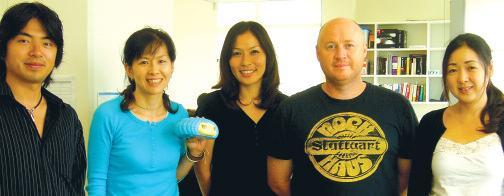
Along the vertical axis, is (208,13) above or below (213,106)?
above

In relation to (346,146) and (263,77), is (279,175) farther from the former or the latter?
(263,77)

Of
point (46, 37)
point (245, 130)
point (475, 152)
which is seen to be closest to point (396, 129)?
point (475, 152)

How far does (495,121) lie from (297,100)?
0.82 m

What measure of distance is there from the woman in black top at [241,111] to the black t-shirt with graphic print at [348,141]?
17cm

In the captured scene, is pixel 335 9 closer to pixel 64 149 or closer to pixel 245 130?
pixel 245 130

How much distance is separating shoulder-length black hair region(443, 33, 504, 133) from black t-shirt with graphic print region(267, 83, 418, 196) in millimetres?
280

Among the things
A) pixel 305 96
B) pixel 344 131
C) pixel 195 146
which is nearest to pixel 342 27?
pixel 305 96

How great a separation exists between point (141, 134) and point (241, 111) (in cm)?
51

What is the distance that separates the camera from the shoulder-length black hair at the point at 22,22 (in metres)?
Result: 1.46

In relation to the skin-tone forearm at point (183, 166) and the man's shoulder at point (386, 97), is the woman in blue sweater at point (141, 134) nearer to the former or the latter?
the skin-tone forearm at point (183, 166)

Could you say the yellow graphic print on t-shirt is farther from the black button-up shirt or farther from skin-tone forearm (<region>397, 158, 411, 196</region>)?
the black button-up shirt

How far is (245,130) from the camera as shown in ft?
6.66

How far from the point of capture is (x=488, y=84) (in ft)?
6.25

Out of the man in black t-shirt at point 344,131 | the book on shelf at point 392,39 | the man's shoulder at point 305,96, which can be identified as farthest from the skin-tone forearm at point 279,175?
the book on shelf at point 392,39
